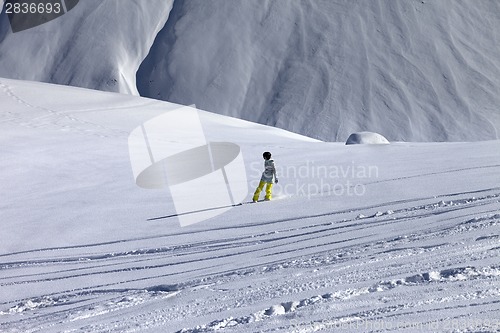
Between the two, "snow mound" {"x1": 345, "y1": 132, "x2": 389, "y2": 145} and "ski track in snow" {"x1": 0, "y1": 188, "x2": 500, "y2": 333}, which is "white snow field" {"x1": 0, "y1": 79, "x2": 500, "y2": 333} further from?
"snow mound" {"x1": 345, "y1": 132, "x2": 389, "y2": 145}

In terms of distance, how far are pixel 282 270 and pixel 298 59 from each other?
5045cm

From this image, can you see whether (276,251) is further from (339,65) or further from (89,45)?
(89,45)

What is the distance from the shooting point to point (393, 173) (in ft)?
40.1

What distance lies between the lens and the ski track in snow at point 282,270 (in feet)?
16.5

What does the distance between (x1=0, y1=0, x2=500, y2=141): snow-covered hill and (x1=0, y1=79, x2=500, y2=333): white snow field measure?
116 ft

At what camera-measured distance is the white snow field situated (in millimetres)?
4961

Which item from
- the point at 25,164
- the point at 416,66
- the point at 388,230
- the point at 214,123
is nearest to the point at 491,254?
the point at 388,230

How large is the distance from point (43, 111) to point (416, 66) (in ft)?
121

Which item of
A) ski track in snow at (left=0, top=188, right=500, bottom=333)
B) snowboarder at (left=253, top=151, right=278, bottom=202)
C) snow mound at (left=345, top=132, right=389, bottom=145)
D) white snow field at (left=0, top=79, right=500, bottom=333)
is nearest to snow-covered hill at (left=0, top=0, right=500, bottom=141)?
snow mound at (left=345, top=132, right=389, bottom=145)

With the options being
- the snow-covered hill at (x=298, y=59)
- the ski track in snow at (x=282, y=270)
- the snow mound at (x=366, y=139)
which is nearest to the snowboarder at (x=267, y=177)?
the ski track in snow at (x=282, y=270)

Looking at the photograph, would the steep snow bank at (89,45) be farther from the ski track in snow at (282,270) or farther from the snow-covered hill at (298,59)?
the ski track in snow at (282,270)

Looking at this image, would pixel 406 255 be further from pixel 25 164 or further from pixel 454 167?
pixel 25 164

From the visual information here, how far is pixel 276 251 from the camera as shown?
7.22 m

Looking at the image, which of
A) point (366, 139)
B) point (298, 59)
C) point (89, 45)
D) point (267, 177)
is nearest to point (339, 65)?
point (298, 59)
